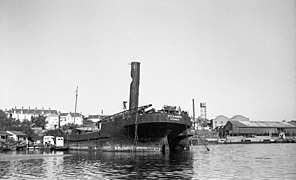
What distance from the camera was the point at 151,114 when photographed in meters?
32.1

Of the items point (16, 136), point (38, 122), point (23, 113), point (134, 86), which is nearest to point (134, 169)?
point (134, 86)

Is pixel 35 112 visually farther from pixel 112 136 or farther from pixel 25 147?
pixel 112 136

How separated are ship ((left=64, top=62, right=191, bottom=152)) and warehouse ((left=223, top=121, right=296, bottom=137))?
70382 mm

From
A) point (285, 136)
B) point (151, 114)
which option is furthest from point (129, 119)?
point (285, 136)

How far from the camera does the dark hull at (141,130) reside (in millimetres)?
32281

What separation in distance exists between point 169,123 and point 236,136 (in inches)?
2891

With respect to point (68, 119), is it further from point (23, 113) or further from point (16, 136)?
point (16, 136)

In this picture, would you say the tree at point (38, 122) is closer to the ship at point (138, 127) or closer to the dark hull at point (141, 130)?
the ship at point (138, 127)

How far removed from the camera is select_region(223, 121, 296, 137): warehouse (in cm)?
10181

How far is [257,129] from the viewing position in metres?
105

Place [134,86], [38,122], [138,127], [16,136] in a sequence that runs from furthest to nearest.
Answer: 1. [38,122]
2. [16,136]
3. [134,86]
4. [138,127]

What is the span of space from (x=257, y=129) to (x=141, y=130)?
8023 cm

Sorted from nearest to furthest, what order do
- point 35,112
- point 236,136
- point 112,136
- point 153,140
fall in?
1. point 153,140
2. point 112,136
3. point 236,136
4. point 35,112

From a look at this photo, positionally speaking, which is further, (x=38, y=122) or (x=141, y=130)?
(x=38, y=122)
